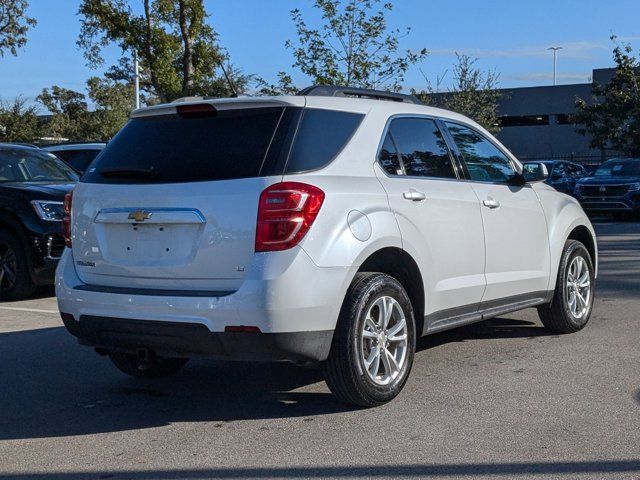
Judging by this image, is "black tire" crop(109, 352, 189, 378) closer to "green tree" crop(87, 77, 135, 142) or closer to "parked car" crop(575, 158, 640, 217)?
"parked car" crop(575, 158, 640, 217)

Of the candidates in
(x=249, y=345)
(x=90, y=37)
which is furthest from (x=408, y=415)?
(x=90, y=37)

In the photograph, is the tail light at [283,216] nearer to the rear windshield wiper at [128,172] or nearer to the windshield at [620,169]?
the rear windshield wiper at [128,172]

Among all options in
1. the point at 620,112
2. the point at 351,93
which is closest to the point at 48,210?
the point at 351,93

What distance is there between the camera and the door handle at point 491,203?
655 cm

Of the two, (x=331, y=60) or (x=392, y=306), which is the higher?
(x=331, y=60)

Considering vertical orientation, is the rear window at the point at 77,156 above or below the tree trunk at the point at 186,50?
below

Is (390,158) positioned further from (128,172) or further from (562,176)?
(562,176)

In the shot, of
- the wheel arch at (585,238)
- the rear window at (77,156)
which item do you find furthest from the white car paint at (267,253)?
the rear window at (77,156)

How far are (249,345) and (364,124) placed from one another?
5.38ft

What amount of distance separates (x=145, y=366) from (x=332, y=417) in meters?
1.45

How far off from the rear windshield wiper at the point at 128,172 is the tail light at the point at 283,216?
0.81 metres

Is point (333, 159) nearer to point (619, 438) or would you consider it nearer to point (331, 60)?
point (619, 438)

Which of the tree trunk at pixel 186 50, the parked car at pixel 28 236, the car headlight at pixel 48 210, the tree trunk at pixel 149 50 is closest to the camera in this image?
the parked car at pixel 28 236

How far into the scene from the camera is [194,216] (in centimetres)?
500
